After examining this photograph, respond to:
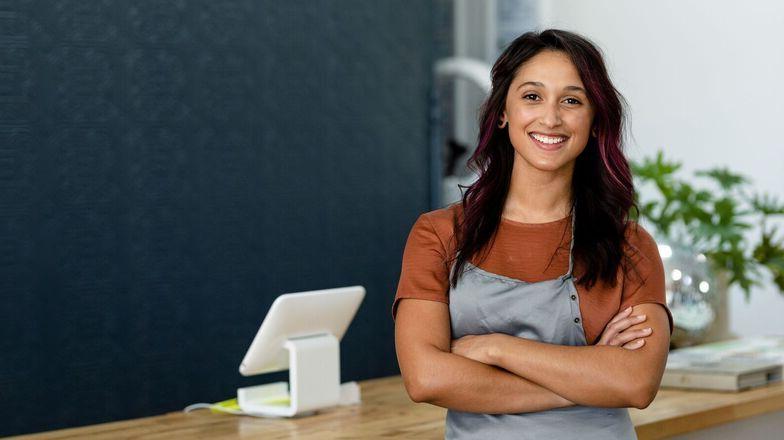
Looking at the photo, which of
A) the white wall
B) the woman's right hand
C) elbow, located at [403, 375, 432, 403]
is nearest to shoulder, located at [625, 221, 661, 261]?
the woman's right hand

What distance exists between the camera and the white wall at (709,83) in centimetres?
456

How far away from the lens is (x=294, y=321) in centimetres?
252

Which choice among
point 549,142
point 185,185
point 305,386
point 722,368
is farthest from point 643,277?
point 185,185

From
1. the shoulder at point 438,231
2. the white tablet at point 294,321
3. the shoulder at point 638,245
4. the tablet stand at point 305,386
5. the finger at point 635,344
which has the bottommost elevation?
the tablet stand at point 305,386

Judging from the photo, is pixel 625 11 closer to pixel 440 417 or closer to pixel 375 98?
pixel 375 98

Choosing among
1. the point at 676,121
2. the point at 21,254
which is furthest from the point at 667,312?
the point at 676,121

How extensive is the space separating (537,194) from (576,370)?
32cm

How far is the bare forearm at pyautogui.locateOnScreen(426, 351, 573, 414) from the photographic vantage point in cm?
187

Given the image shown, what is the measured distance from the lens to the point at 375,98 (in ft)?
10.9

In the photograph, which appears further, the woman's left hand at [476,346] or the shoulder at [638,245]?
the shoulder at [638,245]

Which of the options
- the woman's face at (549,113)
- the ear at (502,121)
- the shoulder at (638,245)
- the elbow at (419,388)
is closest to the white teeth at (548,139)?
the woman's face at (549,113)

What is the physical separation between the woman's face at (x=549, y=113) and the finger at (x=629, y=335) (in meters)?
0.30

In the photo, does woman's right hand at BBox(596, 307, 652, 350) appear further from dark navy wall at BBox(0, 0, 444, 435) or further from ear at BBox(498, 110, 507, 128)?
dark navy wall at BBox(0, 0, 444, 435)

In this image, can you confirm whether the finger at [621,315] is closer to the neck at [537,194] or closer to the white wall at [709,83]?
the neck at [537,194]
